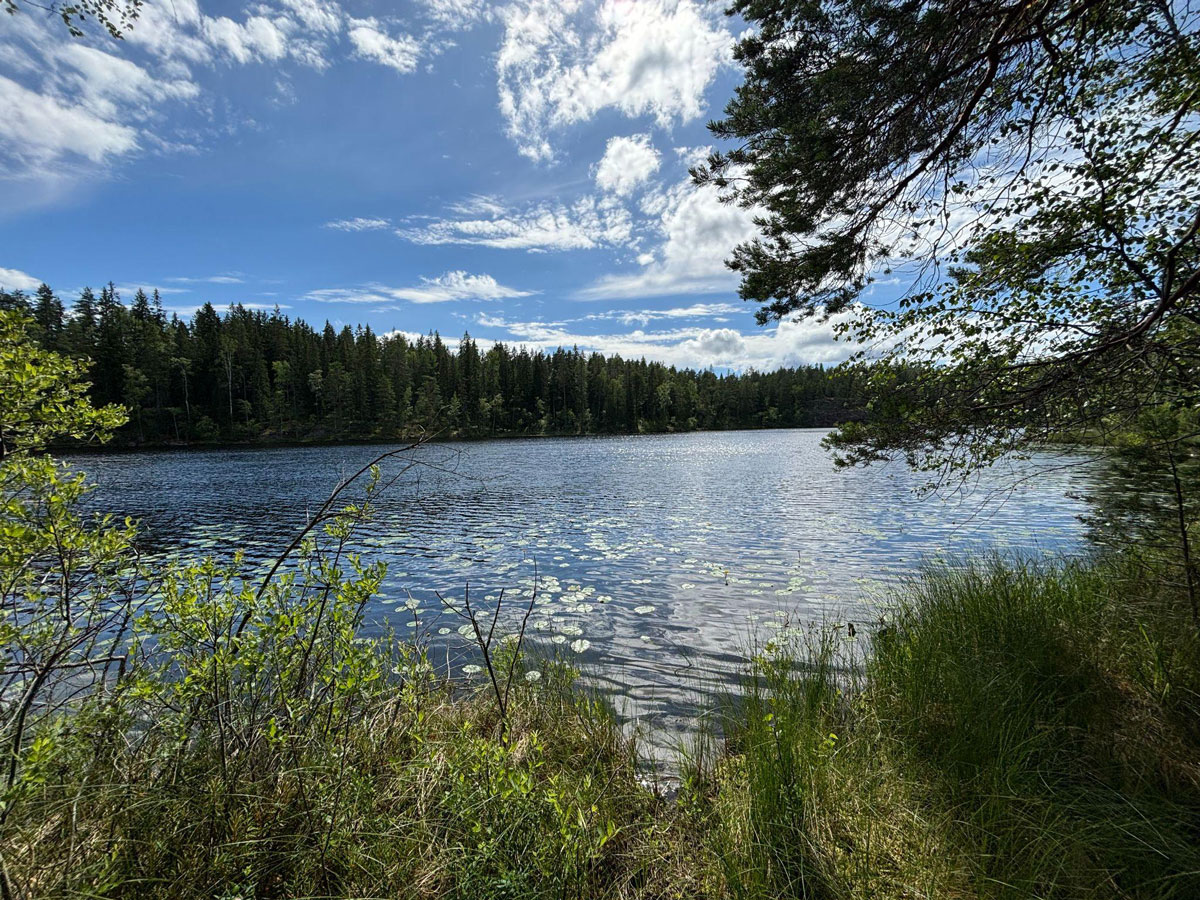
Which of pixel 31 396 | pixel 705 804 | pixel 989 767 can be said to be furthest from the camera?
pixel 705 804

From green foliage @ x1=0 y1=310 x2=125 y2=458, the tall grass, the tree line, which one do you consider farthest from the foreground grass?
the tree line

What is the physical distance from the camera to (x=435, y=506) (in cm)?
2405

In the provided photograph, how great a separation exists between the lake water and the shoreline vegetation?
1729mm

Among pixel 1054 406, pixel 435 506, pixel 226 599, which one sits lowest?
pixel 435 506

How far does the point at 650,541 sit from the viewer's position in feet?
51.6

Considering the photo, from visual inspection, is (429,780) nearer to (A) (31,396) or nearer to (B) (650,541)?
(A) (31,396)

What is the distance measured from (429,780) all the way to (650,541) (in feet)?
41.6

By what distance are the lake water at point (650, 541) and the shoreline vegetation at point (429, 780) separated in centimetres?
173

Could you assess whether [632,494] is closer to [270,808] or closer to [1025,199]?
[1025,199]

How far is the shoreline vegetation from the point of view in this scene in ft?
7.86

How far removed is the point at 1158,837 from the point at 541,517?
1852 centimetres

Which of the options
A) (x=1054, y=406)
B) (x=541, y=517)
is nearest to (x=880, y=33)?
(x=1054, y=406)

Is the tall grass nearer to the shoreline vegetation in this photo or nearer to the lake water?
the shoreline vegetation

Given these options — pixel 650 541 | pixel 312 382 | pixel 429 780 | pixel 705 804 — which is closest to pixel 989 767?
pixel 705 804
